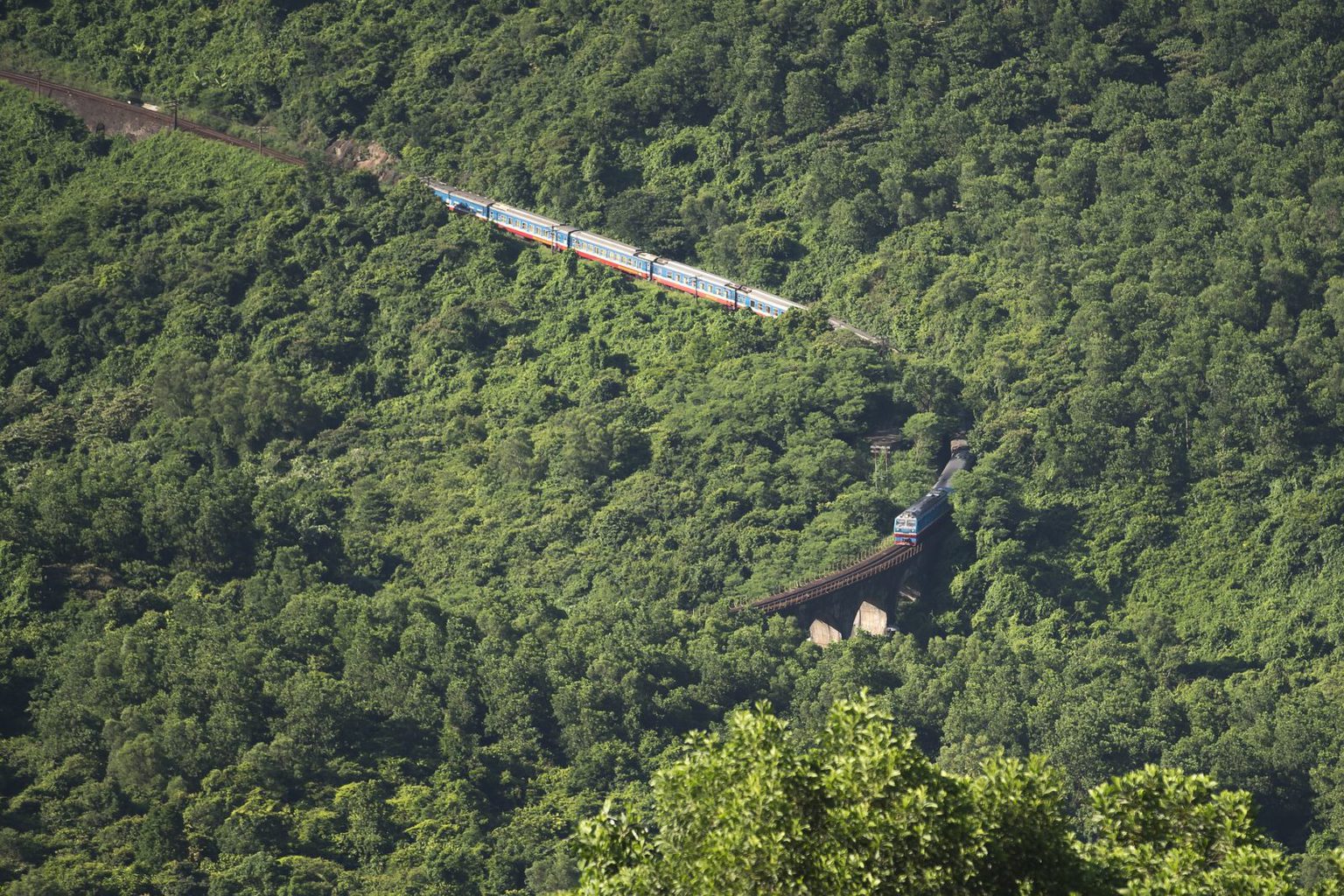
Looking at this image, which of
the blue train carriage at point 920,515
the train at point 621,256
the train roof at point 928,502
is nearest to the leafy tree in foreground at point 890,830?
the blue train carriage at point 920,515

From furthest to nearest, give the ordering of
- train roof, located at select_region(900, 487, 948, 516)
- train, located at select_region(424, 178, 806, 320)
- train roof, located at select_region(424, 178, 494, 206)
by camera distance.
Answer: train roof, located at select_region(424, 178, 494, 206) < train, located at select_region(424, 178, 806, 320) < train roof, located at select_region(900, 487, 948, 516)

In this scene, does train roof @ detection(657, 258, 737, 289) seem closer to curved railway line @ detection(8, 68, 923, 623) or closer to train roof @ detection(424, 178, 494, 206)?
curved railway line @ detection(8, 68, 923, 623)

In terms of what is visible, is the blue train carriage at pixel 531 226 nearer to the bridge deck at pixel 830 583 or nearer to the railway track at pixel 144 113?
the railway track at pixel 144 113

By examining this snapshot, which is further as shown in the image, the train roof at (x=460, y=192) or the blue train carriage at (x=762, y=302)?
the train roof at (x=460, y=192)

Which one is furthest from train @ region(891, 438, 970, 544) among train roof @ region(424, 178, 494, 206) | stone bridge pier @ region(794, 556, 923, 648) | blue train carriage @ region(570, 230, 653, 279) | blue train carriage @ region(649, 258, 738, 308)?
train roof @ region(424, 178, 494, 206)

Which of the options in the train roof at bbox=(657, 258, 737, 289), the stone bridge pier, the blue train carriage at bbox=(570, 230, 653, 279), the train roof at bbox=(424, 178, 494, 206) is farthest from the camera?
the train roof at bbox=(424, 178, 494, 206)

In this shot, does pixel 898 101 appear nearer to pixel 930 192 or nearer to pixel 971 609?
pixel 930 192

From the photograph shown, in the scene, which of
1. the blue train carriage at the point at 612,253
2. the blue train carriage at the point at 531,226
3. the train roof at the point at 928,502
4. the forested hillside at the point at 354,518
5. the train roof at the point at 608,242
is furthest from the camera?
the blue train carriage at the point at 531,226
